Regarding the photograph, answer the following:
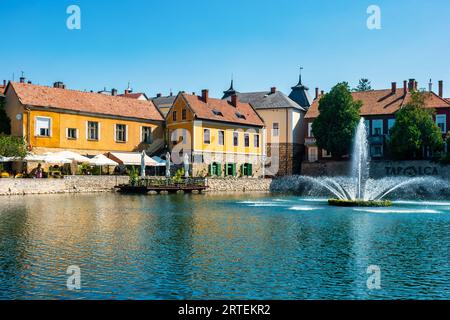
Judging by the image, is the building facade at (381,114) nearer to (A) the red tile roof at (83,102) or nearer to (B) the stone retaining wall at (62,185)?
(A) the red tile roof at (83,102)

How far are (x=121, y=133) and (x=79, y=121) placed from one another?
219 inches

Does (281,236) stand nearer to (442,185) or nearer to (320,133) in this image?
(442,185)

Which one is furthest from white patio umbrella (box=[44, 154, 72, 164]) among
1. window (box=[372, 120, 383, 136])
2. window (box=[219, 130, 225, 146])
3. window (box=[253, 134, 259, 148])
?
window (box=[372, 120, 383, 136])

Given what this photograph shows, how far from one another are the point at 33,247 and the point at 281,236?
8.74 metres

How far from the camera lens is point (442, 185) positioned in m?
56.8

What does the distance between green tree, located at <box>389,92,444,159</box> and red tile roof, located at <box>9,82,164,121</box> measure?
85.9ft

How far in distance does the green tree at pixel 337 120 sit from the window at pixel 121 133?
22.1 meters

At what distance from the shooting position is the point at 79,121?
56.5 metres

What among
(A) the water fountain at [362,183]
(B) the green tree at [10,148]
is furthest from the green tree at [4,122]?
(A) the water fountain at [362,183]

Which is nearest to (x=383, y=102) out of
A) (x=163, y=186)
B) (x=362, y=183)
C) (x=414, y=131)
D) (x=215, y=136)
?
(x=414, y=131)

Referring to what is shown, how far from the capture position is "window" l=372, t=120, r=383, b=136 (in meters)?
68.9

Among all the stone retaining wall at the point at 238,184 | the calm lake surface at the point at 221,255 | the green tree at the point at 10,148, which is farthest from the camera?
the stone retaining wall at the point at 238,184

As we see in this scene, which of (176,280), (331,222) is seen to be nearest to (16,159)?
(331,222)

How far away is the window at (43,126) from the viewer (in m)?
53.4
